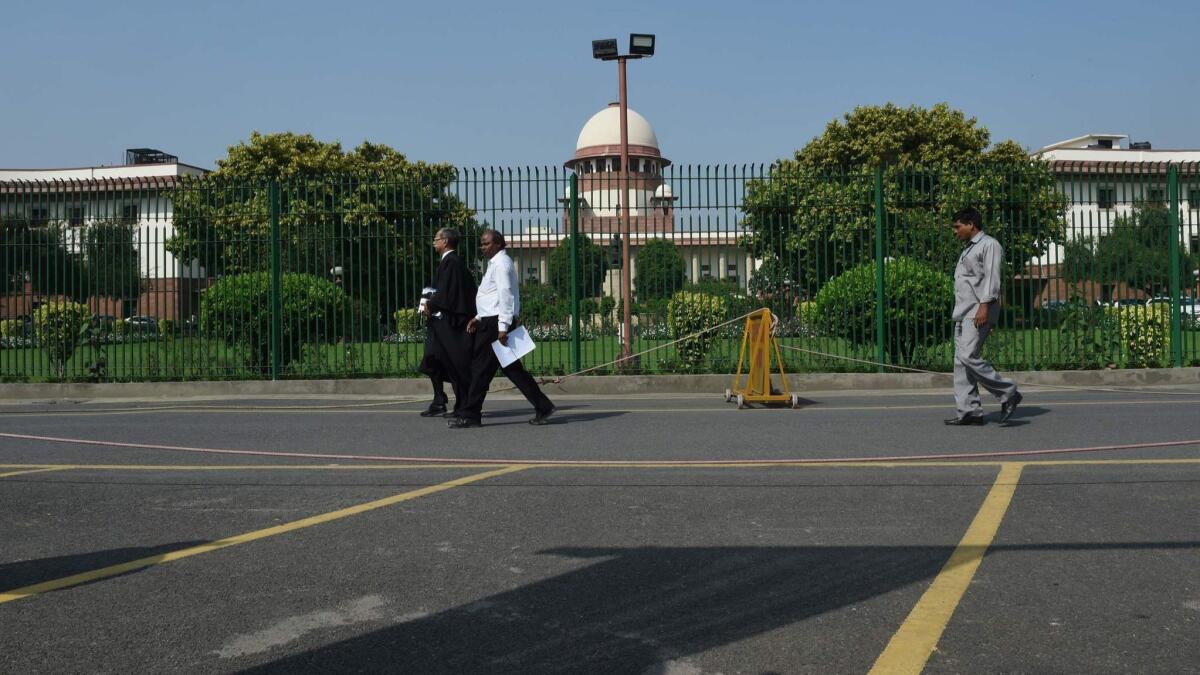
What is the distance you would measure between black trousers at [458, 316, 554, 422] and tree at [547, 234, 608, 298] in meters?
4.51

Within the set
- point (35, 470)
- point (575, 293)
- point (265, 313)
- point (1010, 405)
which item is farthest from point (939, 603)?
point (265, 313)

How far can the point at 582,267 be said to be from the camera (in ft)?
45.4

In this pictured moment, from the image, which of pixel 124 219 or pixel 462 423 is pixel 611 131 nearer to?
pixel 124 219

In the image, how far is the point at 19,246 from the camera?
14461 millimetres

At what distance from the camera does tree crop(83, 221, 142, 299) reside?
1413 centimetres

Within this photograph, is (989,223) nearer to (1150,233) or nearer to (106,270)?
(1150,233)

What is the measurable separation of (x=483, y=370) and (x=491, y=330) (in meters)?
0.34

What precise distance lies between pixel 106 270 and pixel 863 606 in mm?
12977

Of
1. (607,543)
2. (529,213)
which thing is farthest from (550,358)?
(607,543)

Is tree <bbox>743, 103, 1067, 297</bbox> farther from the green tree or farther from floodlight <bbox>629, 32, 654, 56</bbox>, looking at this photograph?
floodlight <bbox>629, 32, 654, 56</bbox>

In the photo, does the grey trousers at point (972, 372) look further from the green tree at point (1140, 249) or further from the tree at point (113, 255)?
the tree at point (113, 255)

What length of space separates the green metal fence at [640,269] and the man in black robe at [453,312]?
12.6 ft

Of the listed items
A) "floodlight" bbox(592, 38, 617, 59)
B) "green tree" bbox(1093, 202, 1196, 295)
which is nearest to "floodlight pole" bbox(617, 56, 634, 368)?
"floodlight" bbox(592, 38, 617, 59)

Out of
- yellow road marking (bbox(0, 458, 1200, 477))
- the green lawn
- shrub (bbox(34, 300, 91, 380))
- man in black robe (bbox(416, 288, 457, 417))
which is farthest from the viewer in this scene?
shrub (bbox(34, 300, 91, 380))
